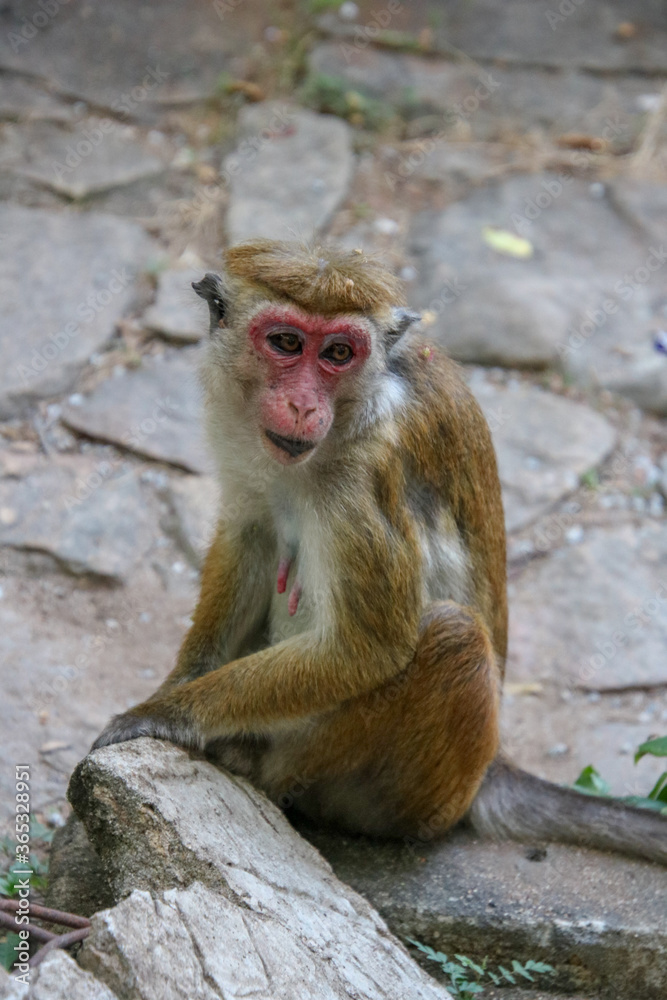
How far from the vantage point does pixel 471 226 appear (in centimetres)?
927

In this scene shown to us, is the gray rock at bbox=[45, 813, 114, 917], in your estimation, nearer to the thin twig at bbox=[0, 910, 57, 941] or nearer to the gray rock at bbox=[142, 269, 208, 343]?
the thin twig at bbox=[0, 910, 57, 941]

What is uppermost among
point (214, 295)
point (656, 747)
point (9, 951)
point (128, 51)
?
point (128, 51)

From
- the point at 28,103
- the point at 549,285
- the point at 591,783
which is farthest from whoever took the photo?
the point at 28,103

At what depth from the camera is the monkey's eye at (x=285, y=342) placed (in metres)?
4.09

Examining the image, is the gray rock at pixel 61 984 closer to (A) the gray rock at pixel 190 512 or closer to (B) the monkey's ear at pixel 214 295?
(B) the monkey's ear at pixel 214 295

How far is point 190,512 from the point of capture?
23.0 feet

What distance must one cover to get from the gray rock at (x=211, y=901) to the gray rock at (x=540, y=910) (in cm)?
41

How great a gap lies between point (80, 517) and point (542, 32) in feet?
24.2

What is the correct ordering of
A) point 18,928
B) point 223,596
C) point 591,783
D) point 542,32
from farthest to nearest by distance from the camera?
point 542,32
point 591,783
point 223,596
point 18,928

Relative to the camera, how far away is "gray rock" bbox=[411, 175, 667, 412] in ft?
27.3

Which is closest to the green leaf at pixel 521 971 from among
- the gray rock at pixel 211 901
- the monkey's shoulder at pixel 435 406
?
the gray rock at pixel 211 901

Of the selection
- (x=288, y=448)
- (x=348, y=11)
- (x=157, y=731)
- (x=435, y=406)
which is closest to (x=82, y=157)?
(x=348, y=11)

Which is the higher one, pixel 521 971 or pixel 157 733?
pixel 157 733

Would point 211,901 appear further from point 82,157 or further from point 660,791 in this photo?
point 82,157
